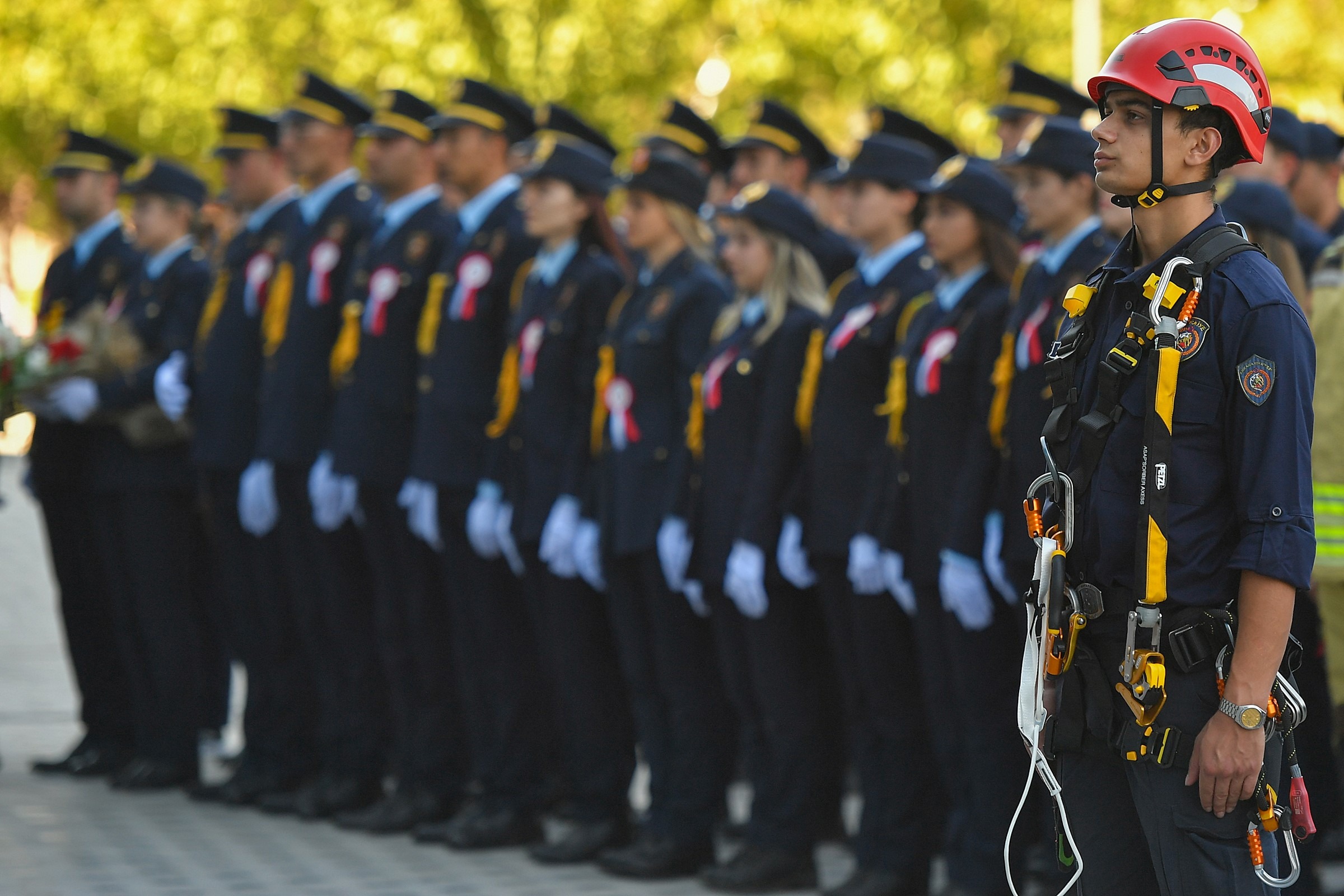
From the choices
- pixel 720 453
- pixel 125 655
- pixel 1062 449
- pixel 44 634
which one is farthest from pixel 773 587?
pixel 44 634

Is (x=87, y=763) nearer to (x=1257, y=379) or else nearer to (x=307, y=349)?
(x=307, y=349)

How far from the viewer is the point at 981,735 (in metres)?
5.55

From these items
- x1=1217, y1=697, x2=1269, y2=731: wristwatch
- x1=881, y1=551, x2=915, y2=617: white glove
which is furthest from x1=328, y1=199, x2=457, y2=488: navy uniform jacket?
x1=1217, y1=697, x2=1269, y2=731: wristwatch

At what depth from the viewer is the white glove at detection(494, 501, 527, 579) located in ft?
22.5

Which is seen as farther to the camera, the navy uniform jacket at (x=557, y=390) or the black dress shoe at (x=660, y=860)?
the navy uniform jacket at (x=557, y=390)

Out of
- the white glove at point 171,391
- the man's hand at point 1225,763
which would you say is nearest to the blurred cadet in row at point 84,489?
the white glove at point 171,391

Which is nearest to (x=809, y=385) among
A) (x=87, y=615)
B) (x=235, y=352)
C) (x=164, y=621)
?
(x=235, y=352)

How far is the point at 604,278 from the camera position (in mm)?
6863

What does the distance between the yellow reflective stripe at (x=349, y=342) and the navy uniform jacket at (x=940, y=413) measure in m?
2.45

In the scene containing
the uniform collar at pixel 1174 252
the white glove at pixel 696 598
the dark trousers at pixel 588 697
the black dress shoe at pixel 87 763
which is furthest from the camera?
the black dress shoe at pixel 87 763

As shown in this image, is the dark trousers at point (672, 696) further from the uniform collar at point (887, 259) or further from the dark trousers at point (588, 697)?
the uniform collar at point (887, 259)

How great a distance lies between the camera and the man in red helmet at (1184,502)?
3.16 metres

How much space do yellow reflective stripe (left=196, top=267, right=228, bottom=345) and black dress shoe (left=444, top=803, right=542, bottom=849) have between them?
2.32m

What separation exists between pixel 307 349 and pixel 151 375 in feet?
2.64
